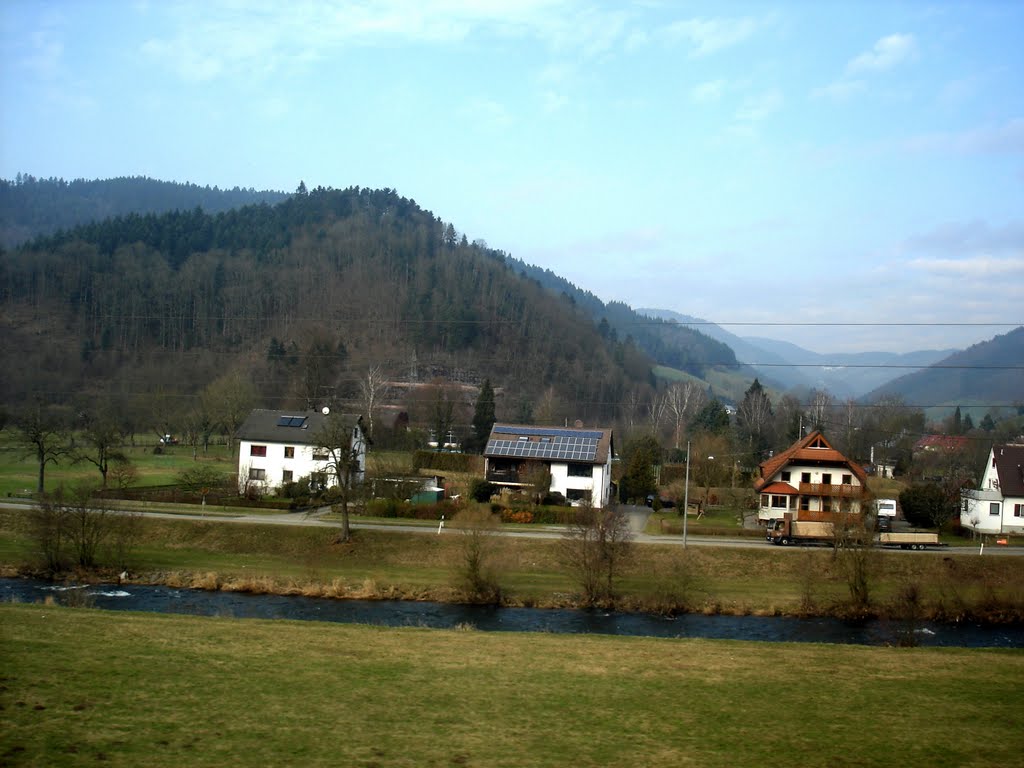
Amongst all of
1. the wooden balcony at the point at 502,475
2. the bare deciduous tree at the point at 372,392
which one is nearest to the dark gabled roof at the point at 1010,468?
the wooden balcony at the point at 502,475

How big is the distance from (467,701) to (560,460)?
4122 centimetres

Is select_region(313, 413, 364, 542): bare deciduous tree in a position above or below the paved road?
above

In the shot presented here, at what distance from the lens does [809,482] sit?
49.2m

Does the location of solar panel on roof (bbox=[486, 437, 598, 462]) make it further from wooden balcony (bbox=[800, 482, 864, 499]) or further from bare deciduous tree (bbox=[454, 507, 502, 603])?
bare deciduous tree (bbox=[454, 507, 502, 603])

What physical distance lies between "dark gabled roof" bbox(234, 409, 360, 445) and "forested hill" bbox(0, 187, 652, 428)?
2284 centimetres

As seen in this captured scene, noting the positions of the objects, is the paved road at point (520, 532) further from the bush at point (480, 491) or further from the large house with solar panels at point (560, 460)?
the large house with solar panels at point (560, 460)

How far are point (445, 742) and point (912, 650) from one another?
551 inches

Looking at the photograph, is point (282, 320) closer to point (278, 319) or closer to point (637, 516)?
point (278, 319)

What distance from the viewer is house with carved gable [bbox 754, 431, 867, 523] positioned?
48.1 meters

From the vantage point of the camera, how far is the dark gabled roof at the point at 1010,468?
1887 inches

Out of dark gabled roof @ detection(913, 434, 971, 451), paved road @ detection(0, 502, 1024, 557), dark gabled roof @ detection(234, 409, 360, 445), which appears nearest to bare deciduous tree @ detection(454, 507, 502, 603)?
paved road @ detection(0, 502, 1024, 557)

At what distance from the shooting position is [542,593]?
1288 inches

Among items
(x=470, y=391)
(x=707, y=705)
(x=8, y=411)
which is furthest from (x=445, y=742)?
(x=470, y=391)

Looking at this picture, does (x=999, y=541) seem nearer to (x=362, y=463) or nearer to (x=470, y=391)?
(x=362, y=463)
